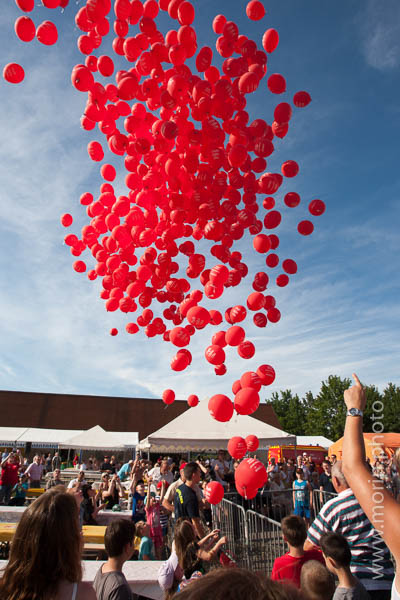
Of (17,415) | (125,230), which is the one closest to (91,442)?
(125,230)

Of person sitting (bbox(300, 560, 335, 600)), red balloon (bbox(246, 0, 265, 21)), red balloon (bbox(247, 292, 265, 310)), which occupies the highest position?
red balloon (bbox(246, 0, 265, 21))

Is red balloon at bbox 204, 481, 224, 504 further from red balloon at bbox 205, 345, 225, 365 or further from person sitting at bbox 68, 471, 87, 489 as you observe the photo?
person sitting at bbox 68, 471, 87, 489

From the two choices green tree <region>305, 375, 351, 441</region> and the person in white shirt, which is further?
green tree <region>305, 375, 351, 441</region>

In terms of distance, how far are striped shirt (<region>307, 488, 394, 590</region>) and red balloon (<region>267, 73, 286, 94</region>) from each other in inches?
195

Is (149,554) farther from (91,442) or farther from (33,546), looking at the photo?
(91,442)

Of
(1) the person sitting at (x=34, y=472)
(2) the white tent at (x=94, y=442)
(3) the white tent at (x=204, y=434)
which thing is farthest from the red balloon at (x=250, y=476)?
(2) the white tent at (x=94, y=442)

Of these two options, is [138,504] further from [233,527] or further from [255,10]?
[255,10]

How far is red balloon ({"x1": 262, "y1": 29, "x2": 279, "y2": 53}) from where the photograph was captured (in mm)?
5148

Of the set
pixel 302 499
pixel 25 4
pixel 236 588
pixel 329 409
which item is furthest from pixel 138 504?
pixel 329 409

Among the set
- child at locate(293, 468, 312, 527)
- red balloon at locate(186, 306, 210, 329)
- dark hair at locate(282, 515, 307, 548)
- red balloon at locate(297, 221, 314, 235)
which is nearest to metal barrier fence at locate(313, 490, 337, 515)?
child at locate(293, 468, 312, 527)

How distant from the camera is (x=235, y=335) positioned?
543 centimetres

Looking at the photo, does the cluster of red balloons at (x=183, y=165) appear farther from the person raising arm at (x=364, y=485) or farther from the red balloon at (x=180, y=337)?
the person raising arm at (x=364, y=485)

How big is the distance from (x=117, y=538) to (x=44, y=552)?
4.44 ft

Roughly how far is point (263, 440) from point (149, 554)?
6.57 metres
